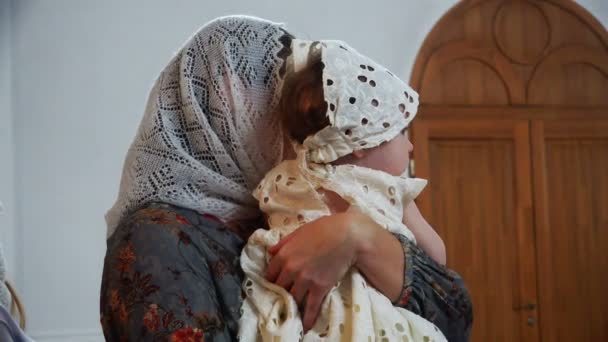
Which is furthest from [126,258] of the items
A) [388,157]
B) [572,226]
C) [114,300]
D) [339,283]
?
[572,226]

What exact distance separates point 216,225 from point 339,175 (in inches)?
7.4

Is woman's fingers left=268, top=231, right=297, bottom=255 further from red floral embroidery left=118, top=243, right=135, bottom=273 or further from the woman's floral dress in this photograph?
red floral embroidery left=118, top=243, right=135, bottom=273

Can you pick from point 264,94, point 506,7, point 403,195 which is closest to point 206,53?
point 264,94

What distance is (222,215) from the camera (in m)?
1.01

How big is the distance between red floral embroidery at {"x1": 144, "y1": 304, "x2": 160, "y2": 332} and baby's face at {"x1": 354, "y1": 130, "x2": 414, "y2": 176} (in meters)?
0.38

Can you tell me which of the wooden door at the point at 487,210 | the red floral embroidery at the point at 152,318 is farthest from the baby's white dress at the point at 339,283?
the wooden door at the point at 487,210

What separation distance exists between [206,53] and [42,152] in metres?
2.32

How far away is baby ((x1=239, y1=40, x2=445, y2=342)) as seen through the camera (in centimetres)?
93

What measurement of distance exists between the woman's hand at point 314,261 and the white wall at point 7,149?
232 cm

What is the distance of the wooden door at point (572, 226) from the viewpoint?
12.4ft

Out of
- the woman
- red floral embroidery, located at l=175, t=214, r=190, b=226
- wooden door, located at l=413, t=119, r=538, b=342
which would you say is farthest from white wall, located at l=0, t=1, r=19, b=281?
red floral embroidery, located at l=175, t=214, r=190, b=226

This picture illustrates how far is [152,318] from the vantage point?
807mm

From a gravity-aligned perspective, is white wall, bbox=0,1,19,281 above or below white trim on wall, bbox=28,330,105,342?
above

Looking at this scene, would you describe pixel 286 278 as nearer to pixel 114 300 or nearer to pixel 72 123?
pixel 114 300
